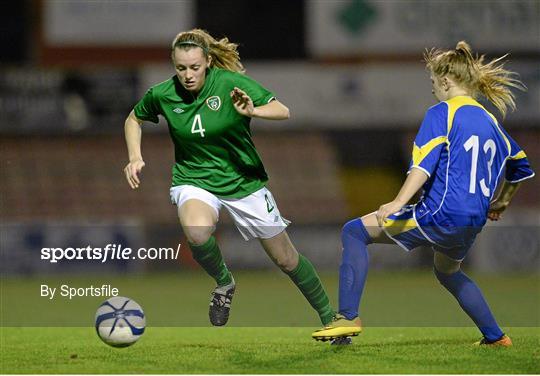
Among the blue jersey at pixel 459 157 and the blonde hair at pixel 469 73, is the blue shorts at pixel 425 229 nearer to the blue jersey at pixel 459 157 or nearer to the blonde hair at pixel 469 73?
the blue jersey at pixel 459 157

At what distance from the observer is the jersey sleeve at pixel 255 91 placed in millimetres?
7652

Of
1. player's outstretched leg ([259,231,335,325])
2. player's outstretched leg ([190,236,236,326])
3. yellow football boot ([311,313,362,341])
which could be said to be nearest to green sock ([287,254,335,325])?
player's outstretched leg ([259,231,335,325])

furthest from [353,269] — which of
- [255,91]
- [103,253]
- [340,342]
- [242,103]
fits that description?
[103,253]

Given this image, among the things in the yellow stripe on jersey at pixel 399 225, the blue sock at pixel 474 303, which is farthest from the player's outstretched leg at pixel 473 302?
the yellow stripe on jersey at pixel 399 225

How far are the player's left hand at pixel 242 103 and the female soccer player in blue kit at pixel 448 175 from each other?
1.01m

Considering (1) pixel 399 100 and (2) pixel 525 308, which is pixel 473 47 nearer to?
(1) pixel 399 100

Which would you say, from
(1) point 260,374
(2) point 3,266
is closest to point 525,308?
(1) point 260,374

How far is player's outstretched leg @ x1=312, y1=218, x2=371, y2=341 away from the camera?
7176 mm

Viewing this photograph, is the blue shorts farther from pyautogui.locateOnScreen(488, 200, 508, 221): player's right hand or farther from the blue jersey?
pyautogui.locateOnScreen(488, 200, 508, 221): player's right hand

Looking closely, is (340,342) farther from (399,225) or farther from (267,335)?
(267,335)

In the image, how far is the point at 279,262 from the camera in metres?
8.01

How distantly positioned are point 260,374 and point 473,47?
1662cm

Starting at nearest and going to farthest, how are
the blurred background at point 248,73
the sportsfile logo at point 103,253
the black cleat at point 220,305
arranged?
1. the black cleat at point 220,305
2. the sportsfile logo at point 103,253
3. the blurred background at point 248,73

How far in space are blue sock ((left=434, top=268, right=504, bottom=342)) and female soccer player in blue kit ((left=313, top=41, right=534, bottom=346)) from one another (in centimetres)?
14
